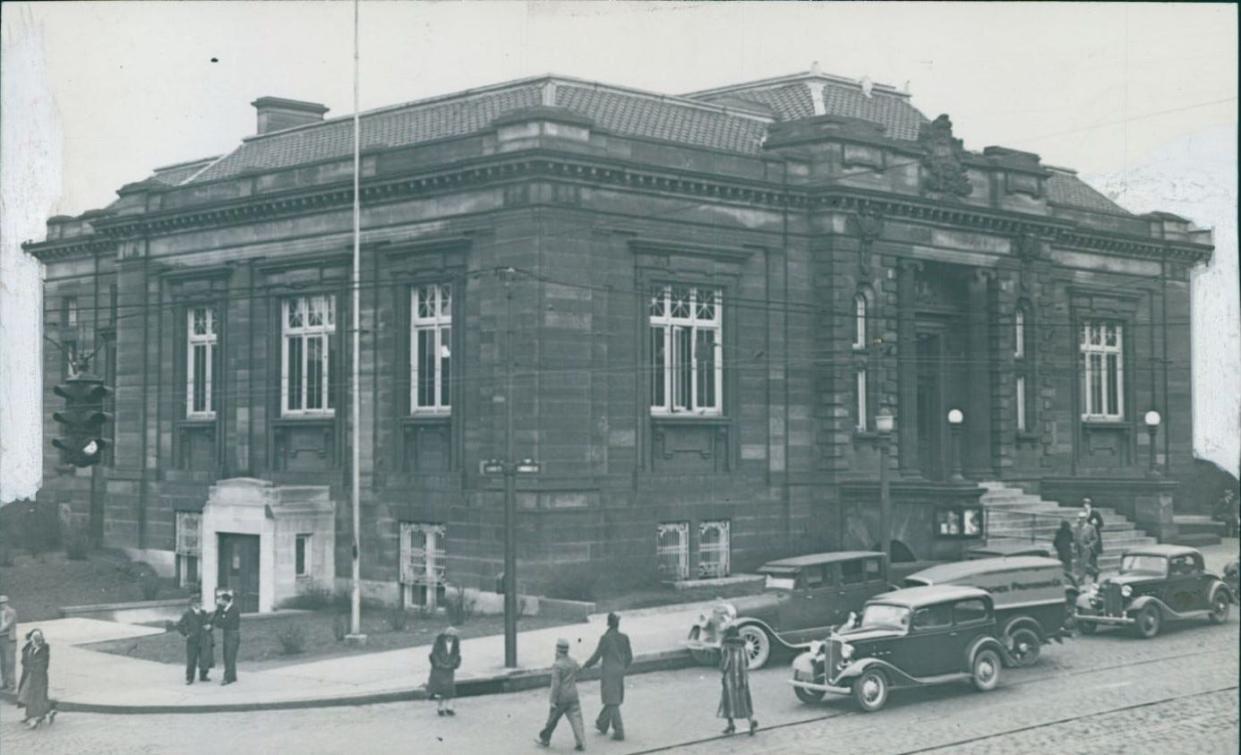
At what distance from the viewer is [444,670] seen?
23.1 m

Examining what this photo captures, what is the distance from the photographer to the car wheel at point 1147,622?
92.7ft

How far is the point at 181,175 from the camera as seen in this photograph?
5356cm

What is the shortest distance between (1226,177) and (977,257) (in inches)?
908

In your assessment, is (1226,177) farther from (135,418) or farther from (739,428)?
(135,418)

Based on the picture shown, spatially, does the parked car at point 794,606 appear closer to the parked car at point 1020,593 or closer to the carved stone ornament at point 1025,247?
the parked car at point 1020,593

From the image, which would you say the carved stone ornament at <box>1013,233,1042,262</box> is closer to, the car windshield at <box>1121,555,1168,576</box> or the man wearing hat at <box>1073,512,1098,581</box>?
the man wearing hat at <box>1073,512,1098,581</box>

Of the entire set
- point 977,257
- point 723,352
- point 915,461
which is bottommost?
point 915,461

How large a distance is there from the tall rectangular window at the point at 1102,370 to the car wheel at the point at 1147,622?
14473 mm

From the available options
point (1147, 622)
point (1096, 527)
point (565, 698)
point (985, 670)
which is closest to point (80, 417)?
point (565, 698)

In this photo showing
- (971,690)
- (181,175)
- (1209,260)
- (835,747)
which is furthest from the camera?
(181,175)

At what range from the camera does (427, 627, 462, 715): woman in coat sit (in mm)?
23156

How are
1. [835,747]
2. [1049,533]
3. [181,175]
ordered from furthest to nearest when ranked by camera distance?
[181,175]
[1049,533]
[835,747]

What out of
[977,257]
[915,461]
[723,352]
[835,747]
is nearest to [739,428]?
[723,352]

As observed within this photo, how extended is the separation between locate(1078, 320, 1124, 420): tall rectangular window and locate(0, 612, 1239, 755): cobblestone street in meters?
17.1
